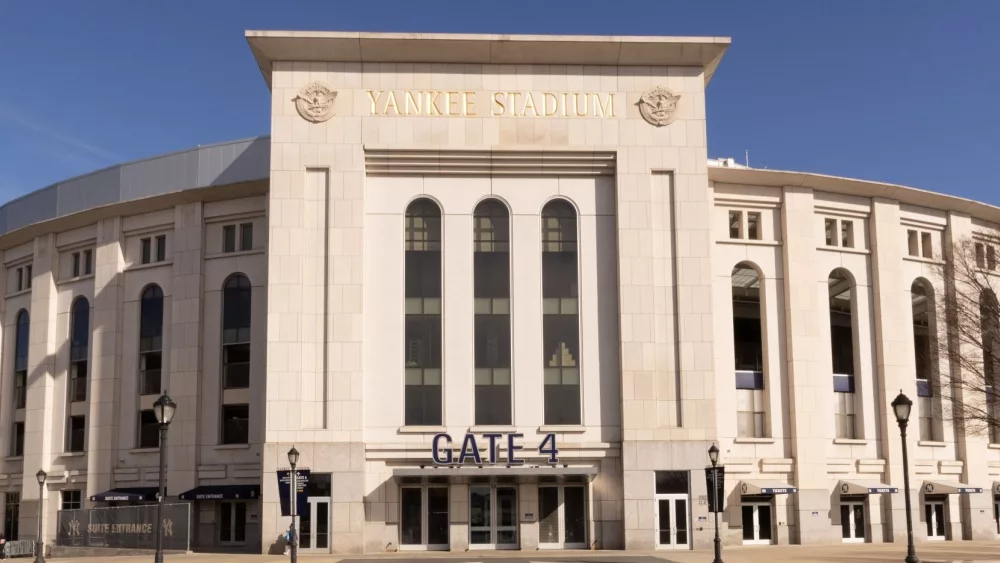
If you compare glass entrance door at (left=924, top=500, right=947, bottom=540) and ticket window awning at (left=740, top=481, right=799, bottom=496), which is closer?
ticket window awning at (left=740, top=481, right=799, bottom=496)

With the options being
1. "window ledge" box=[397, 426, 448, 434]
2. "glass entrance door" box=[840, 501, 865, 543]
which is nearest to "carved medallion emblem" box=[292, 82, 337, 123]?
"window ledge" box=[397, 426, 448, 434]

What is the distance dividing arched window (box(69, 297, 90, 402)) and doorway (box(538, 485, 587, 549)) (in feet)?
83.2

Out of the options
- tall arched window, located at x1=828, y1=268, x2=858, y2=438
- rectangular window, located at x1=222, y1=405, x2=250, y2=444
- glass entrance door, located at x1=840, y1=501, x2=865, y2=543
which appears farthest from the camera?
rectangular window, located at x1=222, y1=405, x2=250, y2=444

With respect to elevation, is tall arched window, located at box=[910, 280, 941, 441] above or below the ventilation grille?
below

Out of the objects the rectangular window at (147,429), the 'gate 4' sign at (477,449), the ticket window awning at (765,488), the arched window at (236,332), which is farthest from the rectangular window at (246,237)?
the ticket window awning at (765,488)

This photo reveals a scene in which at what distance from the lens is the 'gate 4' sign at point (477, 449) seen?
44000 mm

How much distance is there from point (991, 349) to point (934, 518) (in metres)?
8.49

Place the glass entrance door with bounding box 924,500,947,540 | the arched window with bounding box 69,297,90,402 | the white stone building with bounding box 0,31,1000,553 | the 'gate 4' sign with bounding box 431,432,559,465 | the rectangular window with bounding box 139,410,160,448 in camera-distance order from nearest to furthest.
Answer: the 'gate 4' sign with bounding box 431,432,559,465
the white stone building with bounding box 0,31,1000,553
the glass entrance door with bounding box 924,500,947,540
the rectangular window with bounding box 139,410,160,448
the arched window with bounding box 69,297,90,402

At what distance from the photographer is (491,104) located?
154 ft

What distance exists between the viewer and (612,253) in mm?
46656

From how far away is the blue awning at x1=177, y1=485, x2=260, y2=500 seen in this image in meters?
49.1

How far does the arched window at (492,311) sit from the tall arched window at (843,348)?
16.0 m

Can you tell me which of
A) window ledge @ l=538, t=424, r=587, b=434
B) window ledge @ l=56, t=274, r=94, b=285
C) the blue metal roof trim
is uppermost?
the blue metal roof trim

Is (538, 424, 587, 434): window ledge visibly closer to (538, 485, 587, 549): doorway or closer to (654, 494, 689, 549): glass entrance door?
(538, 485, 587, 549): doorway
